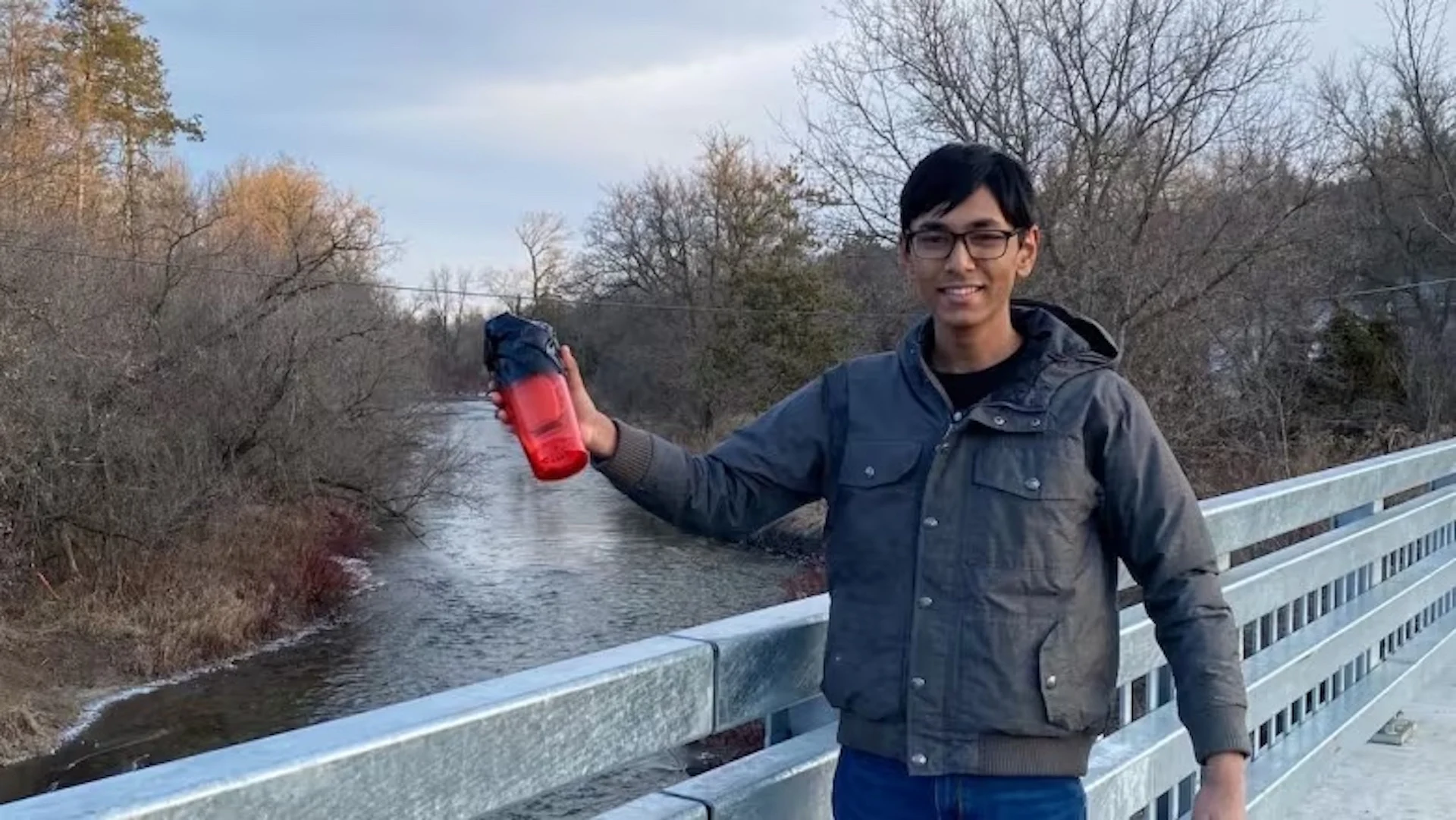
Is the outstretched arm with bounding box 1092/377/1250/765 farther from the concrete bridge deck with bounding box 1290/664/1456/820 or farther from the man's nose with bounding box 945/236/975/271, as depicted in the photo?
the concrete bridge deck with bounding box 1290/664/1456/820

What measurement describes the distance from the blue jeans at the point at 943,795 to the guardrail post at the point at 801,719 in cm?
12

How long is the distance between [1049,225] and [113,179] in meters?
24.5

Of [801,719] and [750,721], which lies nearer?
[750,721]

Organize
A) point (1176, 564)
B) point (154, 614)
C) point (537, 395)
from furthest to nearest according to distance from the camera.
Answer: point (154, 614) < point (1176, 564) < point (537, 395)

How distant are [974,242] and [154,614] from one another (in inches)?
734

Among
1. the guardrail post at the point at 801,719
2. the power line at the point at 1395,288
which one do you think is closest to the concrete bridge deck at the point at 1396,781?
Result: the guardrail post at the point at 801,719

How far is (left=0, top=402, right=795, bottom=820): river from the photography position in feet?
46.1

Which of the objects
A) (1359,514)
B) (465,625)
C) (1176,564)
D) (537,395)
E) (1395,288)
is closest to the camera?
(537,395)

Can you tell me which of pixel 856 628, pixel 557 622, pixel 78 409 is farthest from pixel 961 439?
pixel 78 409

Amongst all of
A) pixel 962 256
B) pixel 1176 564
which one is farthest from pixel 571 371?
pixel 1176 564

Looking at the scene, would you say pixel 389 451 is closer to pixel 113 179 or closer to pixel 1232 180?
pixel 113 179

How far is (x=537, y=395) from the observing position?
193 cm

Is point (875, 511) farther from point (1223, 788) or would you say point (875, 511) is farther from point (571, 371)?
point (1223, 788)

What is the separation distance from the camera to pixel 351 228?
2923 centimetres
